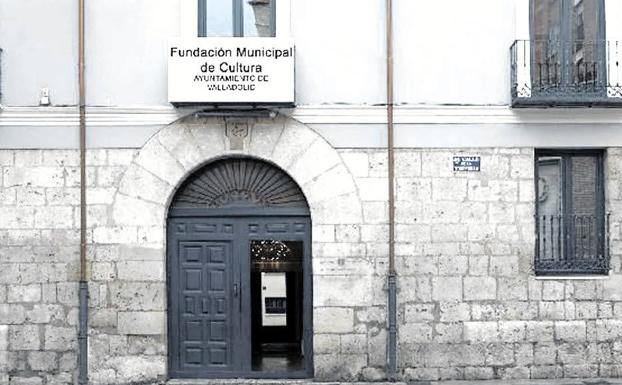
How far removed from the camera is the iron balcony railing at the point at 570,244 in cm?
1020

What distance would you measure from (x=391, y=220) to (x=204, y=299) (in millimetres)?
2789

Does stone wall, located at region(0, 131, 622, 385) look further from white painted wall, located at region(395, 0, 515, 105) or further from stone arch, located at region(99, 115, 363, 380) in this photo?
white painted wall, located at region(395, 0, 515, 105)

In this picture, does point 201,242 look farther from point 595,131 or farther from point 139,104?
point 595,131

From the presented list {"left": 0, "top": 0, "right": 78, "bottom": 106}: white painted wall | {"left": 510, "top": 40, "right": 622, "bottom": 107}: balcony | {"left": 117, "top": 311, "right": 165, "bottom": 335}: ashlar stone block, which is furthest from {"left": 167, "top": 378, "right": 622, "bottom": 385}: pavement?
{"left": 0, "top": 0, "right": 78, "bottom": 106}: white painted wall

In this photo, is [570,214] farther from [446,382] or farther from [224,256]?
[224,256]

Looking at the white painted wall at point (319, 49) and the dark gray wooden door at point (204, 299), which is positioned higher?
the white painted wall at point (319, 49)

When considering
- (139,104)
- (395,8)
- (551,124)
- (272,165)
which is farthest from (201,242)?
(551,124)

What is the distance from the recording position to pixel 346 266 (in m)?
9.98

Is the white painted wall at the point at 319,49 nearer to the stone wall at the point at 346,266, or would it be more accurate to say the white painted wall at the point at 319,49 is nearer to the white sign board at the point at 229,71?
the white sign board at the point at 229,71

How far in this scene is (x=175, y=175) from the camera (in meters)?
10.0

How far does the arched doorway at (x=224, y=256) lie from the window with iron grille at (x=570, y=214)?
10.8ft

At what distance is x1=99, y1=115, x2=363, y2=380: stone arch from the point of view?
9.96 m

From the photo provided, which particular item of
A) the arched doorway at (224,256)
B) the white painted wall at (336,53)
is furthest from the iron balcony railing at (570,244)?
the arched doorway at (224,256)

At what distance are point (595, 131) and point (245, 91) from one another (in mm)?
4819
